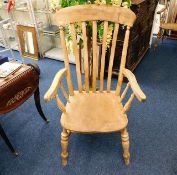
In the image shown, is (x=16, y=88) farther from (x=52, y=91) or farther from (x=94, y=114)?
(x=94, y=114)

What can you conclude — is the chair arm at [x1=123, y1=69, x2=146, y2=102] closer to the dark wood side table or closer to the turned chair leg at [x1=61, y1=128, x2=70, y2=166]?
the turned chair leg at [x1=61, y1=128, x2=70, y2=166]

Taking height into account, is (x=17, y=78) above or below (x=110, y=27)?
below

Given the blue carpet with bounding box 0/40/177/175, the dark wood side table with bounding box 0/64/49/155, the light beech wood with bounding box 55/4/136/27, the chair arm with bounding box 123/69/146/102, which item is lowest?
the blue carpet with bounding box 0/40/177/175

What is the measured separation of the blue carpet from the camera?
1452 millimetres

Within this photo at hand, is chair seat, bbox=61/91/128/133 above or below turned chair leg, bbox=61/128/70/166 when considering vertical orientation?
above

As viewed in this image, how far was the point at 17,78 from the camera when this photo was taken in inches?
56.6

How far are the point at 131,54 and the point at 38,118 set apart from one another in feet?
4.45

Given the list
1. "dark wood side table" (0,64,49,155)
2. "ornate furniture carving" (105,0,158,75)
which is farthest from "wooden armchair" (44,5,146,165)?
"ornate furniture carving" (105,0,158,75)

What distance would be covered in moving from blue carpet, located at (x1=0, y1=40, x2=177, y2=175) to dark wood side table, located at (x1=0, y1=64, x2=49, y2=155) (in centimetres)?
16

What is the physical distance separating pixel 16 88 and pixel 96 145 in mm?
790

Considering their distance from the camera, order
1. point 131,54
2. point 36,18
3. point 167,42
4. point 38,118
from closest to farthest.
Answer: point 38,118
point 131,54
point 36,18
point 167,42

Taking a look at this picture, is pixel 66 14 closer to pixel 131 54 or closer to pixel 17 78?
pixel 17 78

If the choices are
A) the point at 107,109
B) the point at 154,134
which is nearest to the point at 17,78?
the point at 107,109

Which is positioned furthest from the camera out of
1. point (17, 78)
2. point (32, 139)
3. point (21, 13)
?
point (21, 13)
